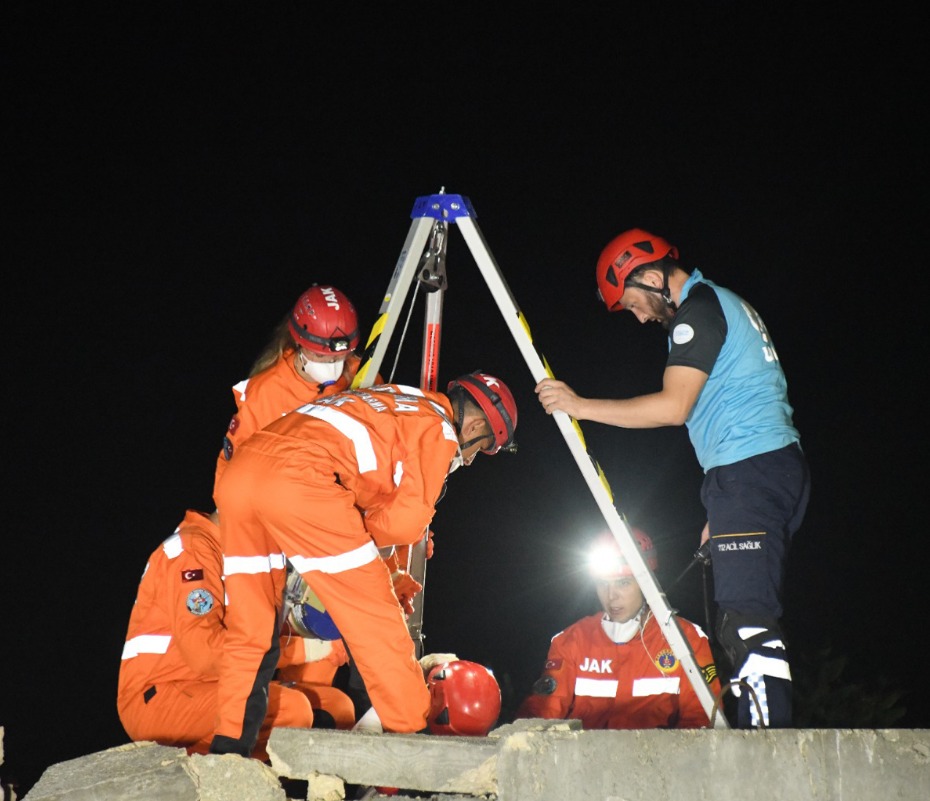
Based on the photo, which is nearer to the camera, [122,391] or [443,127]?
[122,391]

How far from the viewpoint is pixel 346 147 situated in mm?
7387

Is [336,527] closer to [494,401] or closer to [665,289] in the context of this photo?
[494,401]

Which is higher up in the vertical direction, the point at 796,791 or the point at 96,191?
the point at 96,191

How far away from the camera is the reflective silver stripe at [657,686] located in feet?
16.4

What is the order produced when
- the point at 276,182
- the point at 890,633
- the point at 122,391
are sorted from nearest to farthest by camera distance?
the point at 122,391 → the point at 276,182 → the point at 890,633

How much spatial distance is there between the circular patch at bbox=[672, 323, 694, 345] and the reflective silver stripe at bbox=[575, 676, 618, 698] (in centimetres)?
228

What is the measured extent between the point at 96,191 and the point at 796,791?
19.1 feet

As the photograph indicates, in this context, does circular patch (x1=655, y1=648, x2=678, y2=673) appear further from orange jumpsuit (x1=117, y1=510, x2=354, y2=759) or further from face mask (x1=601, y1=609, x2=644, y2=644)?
orange jumpsuit (x1=117, y1=510, x2=354, y2=759)

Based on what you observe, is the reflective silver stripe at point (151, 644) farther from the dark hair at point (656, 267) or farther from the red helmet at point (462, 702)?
the dark hair at point (656, 267)

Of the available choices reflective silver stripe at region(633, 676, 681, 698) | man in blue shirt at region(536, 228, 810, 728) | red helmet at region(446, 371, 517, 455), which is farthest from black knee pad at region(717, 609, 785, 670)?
reflective silver stripe at region(633, 676, 681, 698)

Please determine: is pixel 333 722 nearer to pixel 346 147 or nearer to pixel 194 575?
pixel 194 575

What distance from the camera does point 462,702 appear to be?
381cm

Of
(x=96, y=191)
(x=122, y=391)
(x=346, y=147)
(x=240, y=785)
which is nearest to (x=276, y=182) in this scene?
(x=346, y=147)

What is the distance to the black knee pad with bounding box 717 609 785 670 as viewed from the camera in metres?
3.19
